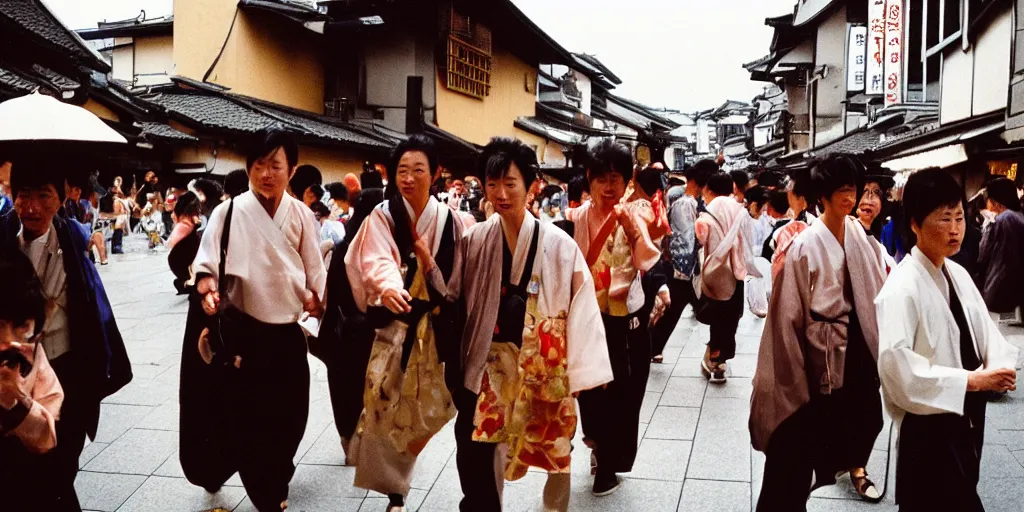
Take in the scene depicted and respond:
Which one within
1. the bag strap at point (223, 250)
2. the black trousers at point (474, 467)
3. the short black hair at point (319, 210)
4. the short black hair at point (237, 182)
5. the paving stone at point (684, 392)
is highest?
the short black hair at point (237, 182)

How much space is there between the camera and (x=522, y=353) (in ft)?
13.7

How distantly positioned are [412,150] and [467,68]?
74.8ft

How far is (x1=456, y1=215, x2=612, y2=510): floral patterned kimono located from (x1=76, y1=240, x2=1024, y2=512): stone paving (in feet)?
2.78

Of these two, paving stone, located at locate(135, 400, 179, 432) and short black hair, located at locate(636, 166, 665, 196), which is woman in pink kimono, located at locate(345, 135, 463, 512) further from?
paving stone, located at locate(135, 400, 179, 432)

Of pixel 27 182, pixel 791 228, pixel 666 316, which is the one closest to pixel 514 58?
pixel 666 316

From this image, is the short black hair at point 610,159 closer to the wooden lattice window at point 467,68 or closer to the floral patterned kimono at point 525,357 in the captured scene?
the floral patterned kimono at point 525,357

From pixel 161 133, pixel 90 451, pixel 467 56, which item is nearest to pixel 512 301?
pixel 90 451

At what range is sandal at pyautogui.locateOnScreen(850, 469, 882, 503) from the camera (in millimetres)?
4816

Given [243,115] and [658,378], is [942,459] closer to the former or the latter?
[658,378]

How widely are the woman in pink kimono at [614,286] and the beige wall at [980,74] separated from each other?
413 inches

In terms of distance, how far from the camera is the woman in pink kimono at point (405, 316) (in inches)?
171

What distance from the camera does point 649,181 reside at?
569 cm

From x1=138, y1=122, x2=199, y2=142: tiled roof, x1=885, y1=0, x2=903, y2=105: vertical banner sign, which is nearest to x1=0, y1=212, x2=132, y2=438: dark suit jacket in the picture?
x1=138, y1=122, x2=199, y2=142: tiled roof

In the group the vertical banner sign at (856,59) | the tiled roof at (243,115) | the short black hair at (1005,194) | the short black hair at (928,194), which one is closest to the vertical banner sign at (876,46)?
the vertical banner sign at (856,59)
